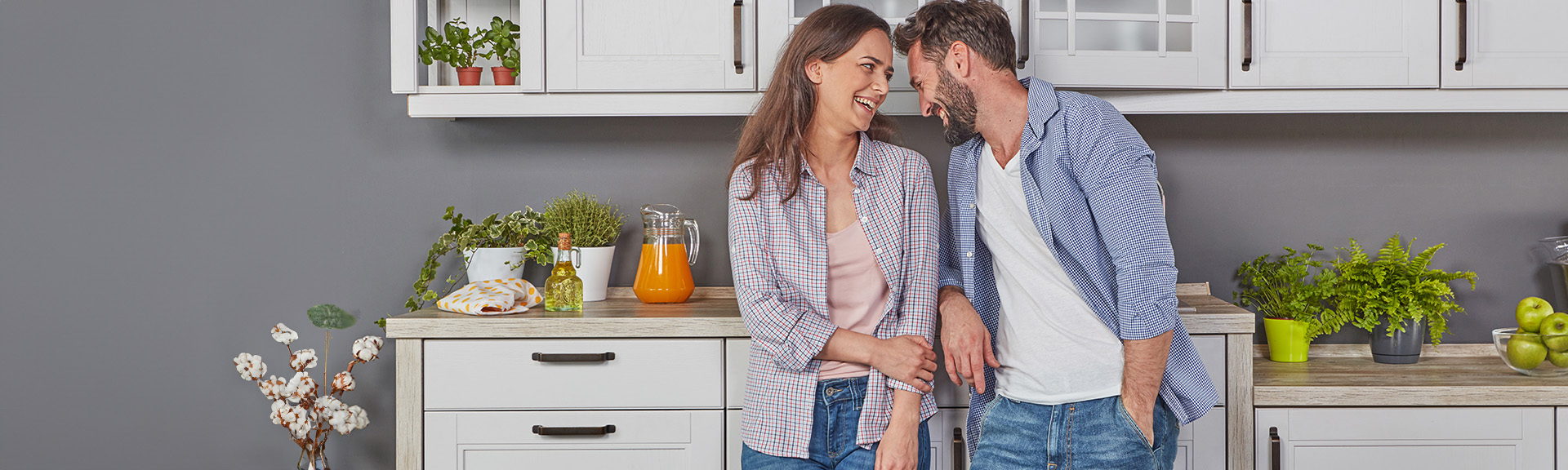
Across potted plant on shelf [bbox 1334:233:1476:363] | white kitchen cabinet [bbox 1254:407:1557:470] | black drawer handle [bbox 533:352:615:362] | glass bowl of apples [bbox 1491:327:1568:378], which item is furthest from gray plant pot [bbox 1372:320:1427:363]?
black drawer handle [bbox 533:352:615:362]

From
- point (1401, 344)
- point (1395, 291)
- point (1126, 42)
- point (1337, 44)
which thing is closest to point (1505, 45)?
point (1337, 44)

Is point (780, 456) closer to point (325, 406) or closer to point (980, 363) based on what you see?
point (980, 363)

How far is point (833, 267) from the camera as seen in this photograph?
1.41m

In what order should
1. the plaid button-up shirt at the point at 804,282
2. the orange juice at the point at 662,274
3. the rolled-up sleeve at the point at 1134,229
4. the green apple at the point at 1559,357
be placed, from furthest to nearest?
1. the orange juice at the point at 662,274
2. the green apple at the point at 1559,357
3. the plaid button-up shirt at the point at 804,282
4. the rolled-up sleeve at the point at 1134,229

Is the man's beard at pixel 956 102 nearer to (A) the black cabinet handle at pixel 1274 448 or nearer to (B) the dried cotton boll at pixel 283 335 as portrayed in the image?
(A) the black cabinet handle at pixel 1274 448

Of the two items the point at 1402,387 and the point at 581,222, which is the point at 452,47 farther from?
the point at 1402,387

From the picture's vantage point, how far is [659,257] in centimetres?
194

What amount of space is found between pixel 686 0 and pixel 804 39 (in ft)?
1.76

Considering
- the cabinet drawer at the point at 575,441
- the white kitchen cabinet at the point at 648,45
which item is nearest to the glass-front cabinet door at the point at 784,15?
the white kitchen cabinet at the point at 648,45

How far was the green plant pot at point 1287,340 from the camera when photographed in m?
2.01

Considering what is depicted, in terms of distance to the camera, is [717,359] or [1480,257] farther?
[1480,257]

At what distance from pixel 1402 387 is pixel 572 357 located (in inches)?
59.5

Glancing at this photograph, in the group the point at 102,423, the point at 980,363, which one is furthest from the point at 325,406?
the point at 980,363

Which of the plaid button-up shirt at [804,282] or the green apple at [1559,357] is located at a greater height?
the plaid button-up shirt at [804,282]
